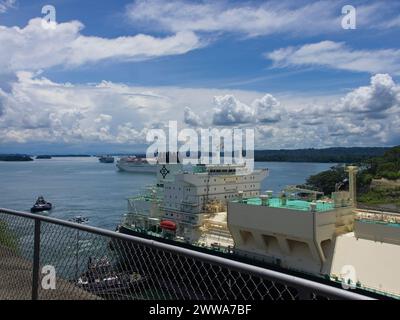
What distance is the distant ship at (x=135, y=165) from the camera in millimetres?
98938

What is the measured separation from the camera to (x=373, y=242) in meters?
15.2

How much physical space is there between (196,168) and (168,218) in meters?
3.48

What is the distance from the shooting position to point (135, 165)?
343 feet

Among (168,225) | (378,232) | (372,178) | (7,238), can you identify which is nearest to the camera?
(7,238)

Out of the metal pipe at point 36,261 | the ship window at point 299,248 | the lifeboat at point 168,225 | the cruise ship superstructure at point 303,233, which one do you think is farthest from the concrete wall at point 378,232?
the metal pipe at point 36,261

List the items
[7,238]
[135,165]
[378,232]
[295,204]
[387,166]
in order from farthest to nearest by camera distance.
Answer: [135,165], [387,166], [295,204], [378,232], [7,238]

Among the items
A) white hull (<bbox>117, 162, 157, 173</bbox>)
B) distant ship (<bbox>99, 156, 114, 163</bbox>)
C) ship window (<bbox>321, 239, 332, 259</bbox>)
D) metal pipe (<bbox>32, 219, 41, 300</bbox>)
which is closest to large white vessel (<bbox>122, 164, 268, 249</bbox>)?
ship window (<bbox>321, 239, 332, 259</bbox>)

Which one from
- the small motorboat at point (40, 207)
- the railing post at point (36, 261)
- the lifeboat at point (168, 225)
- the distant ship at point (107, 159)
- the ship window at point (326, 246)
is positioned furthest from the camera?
the distant ship at point (107, 159)

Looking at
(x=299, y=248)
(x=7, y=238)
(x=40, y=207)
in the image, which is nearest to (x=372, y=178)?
(x=40, y=207)

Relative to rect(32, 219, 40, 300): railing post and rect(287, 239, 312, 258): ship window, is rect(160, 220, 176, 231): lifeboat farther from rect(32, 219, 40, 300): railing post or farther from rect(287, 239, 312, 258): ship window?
rect(32, 219, 40, 300): railing post

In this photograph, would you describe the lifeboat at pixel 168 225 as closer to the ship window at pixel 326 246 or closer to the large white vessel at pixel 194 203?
the large white vessel at pixel 194 203

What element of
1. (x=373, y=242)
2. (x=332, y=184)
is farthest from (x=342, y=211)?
(x=332, y=184)

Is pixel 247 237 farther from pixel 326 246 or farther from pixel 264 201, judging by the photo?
pixel 326 246

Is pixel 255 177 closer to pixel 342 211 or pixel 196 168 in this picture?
pixel 196 168
